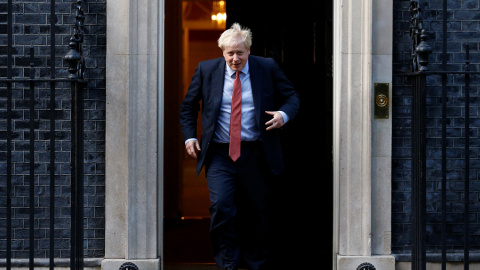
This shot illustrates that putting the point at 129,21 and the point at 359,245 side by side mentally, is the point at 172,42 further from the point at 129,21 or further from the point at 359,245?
the point at 359,245

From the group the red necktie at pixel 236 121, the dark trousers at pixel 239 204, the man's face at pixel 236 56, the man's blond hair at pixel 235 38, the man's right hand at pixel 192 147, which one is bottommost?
the dark trousers at pixel 239 204

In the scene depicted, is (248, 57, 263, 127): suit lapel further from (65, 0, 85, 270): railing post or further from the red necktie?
(65, 0, 85, 270): railing post

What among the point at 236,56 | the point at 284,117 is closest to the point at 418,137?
the point at 284,117

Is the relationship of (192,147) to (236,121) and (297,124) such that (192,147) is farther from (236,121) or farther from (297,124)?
(297,124)

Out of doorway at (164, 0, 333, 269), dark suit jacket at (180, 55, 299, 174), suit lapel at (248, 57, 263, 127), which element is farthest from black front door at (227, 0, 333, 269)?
suit lapel at (248, 57, 263, 127)

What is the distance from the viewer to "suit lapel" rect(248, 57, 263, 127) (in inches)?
201

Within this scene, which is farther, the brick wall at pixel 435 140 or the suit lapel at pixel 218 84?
the brick wall at pixel 435 140

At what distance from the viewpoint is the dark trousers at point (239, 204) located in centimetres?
502

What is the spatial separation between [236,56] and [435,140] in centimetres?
181

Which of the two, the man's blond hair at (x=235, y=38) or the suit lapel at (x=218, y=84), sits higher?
the man's blond hair at (x=235, y=38)

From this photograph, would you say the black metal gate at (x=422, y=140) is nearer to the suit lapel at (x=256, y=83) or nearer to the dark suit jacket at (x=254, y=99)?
the dark suit jacket at (x=254, y=99)

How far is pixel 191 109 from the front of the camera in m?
5.22

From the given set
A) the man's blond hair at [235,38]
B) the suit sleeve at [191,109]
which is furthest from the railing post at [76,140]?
the man's blond hair at [235,38]

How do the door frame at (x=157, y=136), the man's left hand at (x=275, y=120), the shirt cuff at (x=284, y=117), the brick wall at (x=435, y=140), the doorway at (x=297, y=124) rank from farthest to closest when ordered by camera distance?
1. the doorway at (x=297, y=124)
2. the brick wall at (x=435, y=140)
3. the door frame at (x=157, y=136)
4. the shirt cuff at (x=284, y=117)
5. the man's left hand at (x=275, y=120)
